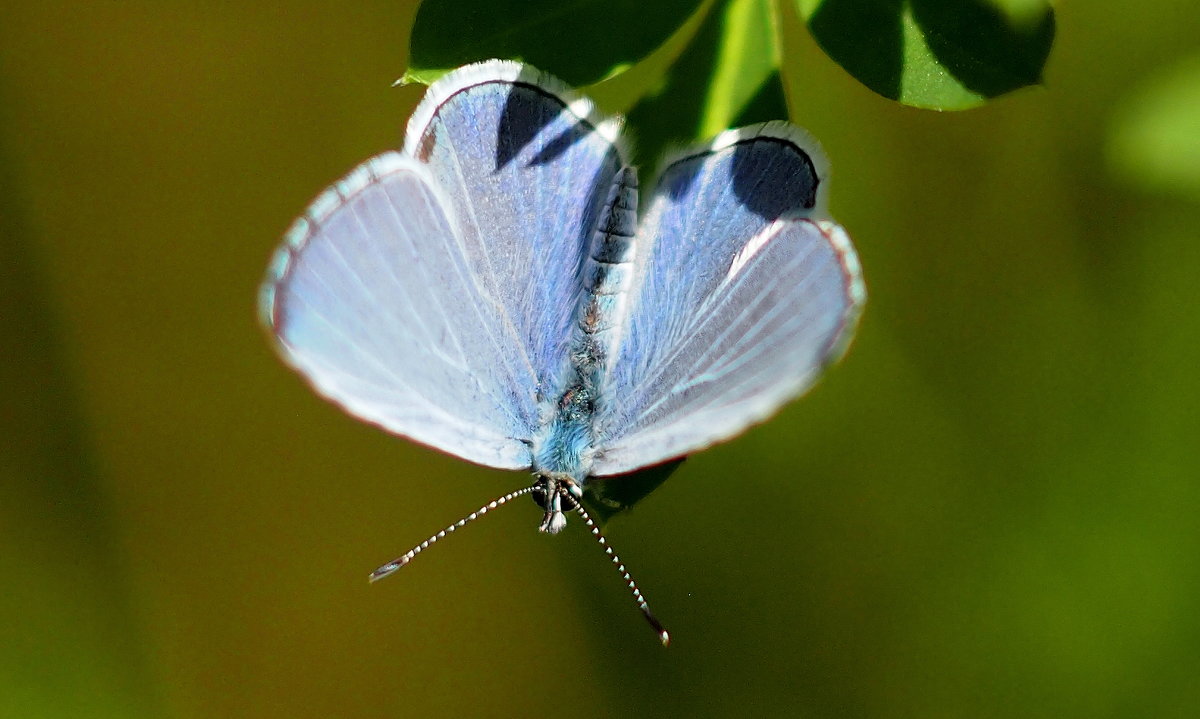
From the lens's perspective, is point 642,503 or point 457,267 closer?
point 457,267

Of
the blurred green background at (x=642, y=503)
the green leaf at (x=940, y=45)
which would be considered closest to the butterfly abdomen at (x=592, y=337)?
the green leaf at (x=940, y=45)

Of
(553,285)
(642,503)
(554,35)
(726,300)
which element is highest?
(554,35)

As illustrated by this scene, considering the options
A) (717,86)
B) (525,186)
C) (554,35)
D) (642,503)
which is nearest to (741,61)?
(717,86)

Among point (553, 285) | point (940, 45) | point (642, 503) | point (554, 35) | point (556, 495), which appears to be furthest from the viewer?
point (642, 503)

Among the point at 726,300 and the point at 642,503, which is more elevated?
the point at 726,300

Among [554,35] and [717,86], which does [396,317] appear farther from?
[717,86]

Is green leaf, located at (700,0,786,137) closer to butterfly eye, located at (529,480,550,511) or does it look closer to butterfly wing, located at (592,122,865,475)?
butterfly wing, located at (592,122,865,475)

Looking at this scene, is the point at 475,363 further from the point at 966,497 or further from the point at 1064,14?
the point at 1064,14
